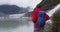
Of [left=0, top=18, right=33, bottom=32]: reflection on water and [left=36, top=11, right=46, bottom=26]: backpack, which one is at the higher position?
[left=0, top=18, right=33, bottom=32]: reflection on water

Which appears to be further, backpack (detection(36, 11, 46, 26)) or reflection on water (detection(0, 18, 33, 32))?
reflection on water (detection(0, 18, 33, 32))

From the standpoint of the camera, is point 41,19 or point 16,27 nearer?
point 41,19

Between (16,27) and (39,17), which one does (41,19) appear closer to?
(39,17)

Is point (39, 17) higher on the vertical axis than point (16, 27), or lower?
lower

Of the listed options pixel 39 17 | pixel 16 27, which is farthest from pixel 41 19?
pixel 16 27

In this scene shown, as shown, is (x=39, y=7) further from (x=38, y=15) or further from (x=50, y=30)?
(x=50, y=30)

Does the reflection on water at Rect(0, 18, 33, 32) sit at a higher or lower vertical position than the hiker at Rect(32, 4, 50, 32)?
higher

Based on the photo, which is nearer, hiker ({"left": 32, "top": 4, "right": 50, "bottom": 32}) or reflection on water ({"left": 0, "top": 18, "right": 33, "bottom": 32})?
hiker ({"left": 32, "top": 4, "right": 50, "bottom": 32})

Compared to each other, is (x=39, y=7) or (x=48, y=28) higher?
(x=39, y=7)

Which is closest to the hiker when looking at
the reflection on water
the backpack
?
the backpack

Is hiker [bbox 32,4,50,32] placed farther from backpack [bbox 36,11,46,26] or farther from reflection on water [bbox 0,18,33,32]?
reflection on water [bbox 0,18,33,32]

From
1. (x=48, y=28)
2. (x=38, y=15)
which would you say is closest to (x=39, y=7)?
(x=38, y=15)

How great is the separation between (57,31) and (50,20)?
0.61 metres

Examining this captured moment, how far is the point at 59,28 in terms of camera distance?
775 centimetres
